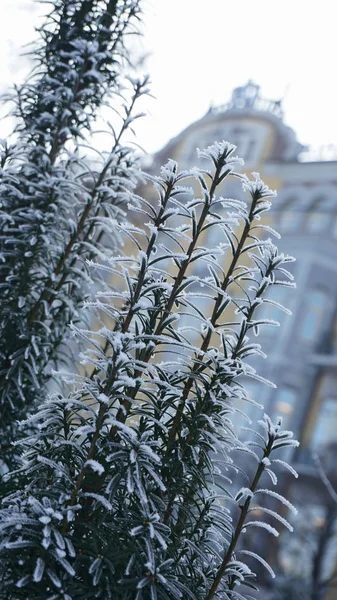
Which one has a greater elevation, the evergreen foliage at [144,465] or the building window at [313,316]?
the building window at [313,316]

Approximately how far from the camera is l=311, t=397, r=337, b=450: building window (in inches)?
513

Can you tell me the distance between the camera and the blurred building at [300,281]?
13352 mm

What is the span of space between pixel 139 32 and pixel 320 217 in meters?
11.8

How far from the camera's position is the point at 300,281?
13.9 meters

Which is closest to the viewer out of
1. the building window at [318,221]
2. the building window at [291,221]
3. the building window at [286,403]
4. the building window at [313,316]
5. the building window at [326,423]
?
the building window at [326,423]

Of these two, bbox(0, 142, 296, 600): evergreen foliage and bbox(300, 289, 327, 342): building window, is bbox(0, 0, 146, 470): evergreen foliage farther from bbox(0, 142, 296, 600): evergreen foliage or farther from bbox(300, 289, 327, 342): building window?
bbox(300, 289, 327, 342): building window

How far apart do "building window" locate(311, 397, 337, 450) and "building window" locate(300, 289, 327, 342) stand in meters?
1.47

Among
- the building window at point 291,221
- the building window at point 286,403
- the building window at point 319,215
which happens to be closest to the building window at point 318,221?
the building window at point 319,215

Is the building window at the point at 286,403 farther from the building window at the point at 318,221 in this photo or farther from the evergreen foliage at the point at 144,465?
the evergreen foliage at the point at 144,465

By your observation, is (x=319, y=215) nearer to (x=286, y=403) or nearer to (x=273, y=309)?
(x=273, y=309)

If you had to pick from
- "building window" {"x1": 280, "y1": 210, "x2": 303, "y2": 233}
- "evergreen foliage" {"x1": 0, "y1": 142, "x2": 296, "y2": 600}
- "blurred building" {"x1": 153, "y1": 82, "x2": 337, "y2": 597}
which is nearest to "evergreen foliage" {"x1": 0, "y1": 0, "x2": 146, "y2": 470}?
"evergreen foliage" {"x1": 0, "y1": 142, "x2": 296, "y2": 600}

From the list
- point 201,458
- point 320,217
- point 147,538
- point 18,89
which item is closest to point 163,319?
point 201,458

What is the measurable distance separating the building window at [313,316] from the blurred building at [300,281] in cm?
2

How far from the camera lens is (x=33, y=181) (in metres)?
3.23
